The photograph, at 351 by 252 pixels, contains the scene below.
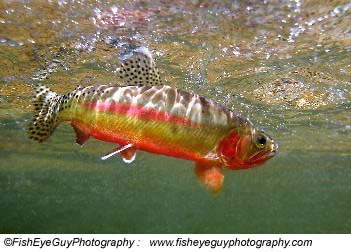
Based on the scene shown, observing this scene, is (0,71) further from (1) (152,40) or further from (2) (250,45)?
(2) (250,45)

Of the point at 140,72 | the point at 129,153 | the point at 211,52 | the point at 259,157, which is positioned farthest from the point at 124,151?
the point at 211,52

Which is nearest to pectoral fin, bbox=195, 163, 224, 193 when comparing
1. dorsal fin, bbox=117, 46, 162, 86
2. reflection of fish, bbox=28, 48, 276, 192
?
reflection of fish, bbox=28, 48, 276, 192

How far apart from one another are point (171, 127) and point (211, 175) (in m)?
0.39

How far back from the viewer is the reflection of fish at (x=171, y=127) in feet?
7.15

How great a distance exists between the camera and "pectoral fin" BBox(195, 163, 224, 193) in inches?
85.9

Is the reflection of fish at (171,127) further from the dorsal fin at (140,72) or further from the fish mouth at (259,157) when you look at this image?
the dorsal fin at (140,72)

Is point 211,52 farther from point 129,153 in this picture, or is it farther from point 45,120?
point 129,153

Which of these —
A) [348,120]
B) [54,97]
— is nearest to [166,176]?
[348,120]

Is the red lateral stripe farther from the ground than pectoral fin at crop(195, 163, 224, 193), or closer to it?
farther from the ground

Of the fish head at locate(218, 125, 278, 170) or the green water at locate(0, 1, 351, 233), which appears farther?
the green water at locate(0, 1, 351, 233)

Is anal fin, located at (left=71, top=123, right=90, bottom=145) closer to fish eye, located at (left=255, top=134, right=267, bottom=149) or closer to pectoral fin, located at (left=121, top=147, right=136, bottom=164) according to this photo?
pectoral fin, located at (left=121, top=147, right=136, bottom=164)

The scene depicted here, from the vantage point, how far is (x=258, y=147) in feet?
7.25

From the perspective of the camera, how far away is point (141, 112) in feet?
7.34

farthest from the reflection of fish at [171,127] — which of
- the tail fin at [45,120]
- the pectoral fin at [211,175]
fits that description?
the tail fin at [45,120]
